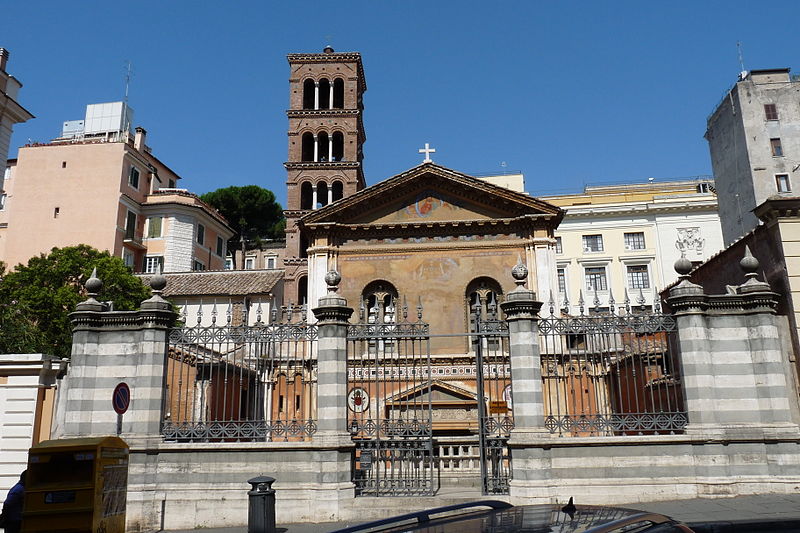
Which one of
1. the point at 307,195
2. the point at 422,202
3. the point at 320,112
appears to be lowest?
the point at 422,202

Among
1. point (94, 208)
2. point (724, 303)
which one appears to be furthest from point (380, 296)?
point (94, 208)

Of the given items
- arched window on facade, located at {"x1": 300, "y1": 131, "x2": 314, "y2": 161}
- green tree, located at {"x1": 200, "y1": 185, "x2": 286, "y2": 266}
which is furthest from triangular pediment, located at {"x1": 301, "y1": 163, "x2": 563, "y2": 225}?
green tree, located at {"x1": 200, "y1": 185, "x2": 286, "y2": 266}

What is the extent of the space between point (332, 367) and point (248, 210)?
5978cm

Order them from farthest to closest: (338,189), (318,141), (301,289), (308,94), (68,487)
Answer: (308,94)
(318,141)
(338,189)
(301,289)
(68,487)

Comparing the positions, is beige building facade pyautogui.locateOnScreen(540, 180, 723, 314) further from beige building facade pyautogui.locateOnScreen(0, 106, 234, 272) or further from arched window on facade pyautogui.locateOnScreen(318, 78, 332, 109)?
beige building facade pyautogui.locateOnScreen(0, 106, 234, 272)

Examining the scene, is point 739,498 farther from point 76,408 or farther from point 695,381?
point 76,408

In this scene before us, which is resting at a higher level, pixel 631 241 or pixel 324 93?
pixel 324 93

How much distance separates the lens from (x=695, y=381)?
1284 cm

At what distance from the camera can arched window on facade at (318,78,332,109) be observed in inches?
→ 1748

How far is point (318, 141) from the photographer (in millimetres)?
43531

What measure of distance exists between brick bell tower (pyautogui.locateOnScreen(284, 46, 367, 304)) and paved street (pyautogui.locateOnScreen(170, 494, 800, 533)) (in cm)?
2972

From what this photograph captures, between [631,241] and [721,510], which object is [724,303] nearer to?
[721,510]

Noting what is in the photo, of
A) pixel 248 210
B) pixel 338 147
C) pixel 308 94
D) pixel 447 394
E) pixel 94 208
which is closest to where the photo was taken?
pixel 447 394

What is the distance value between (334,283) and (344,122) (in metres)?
30.9
